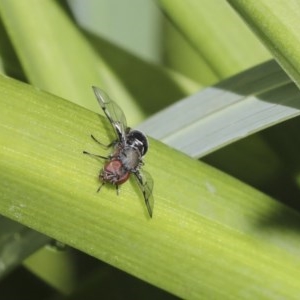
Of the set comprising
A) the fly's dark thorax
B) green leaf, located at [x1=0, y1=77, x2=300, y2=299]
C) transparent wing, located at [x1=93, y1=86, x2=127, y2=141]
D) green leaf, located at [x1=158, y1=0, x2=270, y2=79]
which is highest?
green leaf, located at [x1=158, y1=0, x2=270, y2=79]

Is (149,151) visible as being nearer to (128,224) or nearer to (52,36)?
(128,224)

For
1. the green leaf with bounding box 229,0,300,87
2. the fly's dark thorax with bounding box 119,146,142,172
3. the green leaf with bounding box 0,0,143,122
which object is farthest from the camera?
the green leaf with bounding box 0,0,143,122

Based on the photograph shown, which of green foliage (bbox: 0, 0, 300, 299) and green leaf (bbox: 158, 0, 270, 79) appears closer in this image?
green foliage (bbox: 0, 0, 300, 299)

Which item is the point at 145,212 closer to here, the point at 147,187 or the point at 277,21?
the point at 147,187

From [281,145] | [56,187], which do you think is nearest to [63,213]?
[56,187]

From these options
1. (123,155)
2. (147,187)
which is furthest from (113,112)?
(147,187)

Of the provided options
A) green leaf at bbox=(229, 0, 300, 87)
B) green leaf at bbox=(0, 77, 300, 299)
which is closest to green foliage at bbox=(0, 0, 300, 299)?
green leaf at bbox=(0, 77, 300, 299)

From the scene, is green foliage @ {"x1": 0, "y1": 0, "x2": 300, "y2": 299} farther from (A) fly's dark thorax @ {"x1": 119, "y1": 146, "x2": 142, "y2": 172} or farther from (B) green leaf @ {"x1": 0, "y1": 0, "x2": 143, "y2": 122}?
(B) green leaf @ {"x1": 0, "y1": 0, "x2": 143, "y2": 122}

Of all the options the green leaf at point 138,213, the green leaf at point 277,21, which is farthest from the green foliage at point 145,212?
the green leaf at point 277,21
